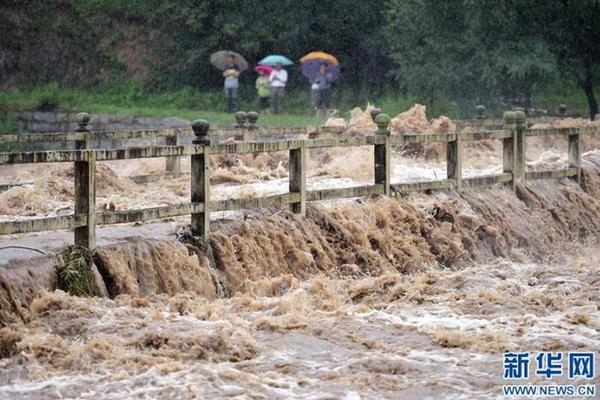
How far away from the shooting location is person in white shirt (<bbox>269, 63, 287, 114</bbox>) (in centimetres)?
3634

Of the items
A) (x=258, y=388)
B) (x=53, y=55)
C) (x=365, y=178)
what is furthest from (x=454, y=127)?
(x=53, y=55)

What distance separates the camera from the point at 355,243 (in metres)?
15.1

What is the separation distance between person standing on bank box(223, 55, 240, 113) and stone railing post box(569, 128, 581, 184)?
55.6ft

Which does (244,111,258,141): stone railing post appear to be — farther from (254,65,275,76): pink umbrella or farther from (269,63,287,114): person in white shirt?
(254,65,275,76): pink umbrella

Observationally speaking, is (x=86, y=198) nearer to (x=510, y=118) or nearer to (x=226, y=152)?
(x=226, y=152)

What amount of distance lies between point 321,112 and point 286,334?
25.3 meters

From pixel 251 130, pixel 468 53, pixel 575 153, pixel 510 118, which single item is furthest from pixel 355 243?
pixel 468 53

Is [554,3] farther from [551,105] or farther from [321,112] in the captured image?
[321,112]

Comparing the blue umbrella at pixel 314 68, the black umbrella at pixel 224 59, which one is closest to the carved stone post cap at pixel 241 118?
the blue umbrella at pixel 314 68

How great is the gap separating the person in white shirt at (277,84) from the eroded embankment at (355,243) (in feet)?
54.4

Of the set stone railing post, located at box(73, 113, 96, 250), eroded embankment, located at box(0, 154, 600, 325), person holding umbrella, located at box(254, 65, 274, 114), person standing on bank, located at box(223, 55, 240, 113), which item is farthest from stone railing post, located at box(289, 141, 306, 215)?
person holding umbrella, located at box(254, 65, 274, 114)

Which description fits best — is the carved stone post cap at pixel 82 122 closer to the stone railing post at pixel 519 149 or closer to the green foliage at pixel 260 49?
the stone railing post at pixel 519 149

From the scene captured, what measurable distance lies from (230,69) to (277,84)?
1.32 meters

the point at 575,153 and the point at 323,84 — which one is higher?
the point at 323,84
